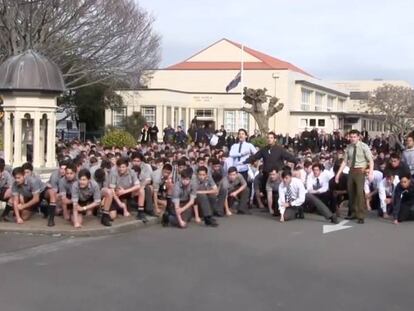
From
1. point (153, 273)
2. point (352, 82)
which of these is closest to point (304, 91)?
point (352, 82)

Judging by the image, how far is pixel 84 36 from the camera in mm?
38469

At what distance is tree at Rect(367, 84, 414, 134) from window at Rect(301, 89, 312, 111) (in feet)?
23.6

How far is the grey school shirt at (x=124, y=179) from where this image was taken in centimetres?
1355

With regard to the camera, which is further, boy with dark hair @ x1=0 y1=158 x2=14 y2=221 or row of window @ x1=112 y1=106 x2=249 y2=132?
row of window @ x1=112 y1=106 x2=249 y2=132

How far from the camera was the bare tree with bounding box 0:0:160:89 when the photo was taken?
35.4 metres

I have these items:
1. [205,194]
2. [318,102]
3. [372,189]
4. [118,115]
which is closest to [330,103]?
[318,102]

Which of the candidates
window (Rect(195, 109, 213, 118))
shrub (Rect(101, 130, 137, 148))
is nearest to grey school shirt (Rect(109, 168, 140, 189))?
shrub (Rect(101, 130, 137, 148))

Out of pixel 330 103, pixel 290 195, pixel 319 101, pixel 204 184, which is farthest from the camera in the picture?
pixel 330 103

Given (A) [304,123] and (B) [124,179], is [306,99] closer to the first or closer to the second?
(A) [304,123]

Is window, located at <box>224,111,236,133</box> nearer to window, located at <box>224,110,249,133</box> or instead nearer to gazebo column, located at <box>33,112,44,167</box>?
window, located at <box>224,110,249,133</box>

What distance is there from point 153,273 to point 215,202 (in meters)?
5.98

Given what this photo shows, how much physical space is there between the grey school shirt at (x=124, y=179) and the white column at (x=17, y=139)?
206 inches

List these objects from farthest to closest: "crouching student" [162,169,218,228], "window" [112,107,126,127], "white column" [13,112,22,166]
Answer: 1. "window" [112,107,126,127]
2. "white column" [13,112,22,166]
3. "crouching student" [162,169,218,228]

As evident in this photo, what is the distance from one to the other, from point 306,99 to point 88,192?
68831 mm
